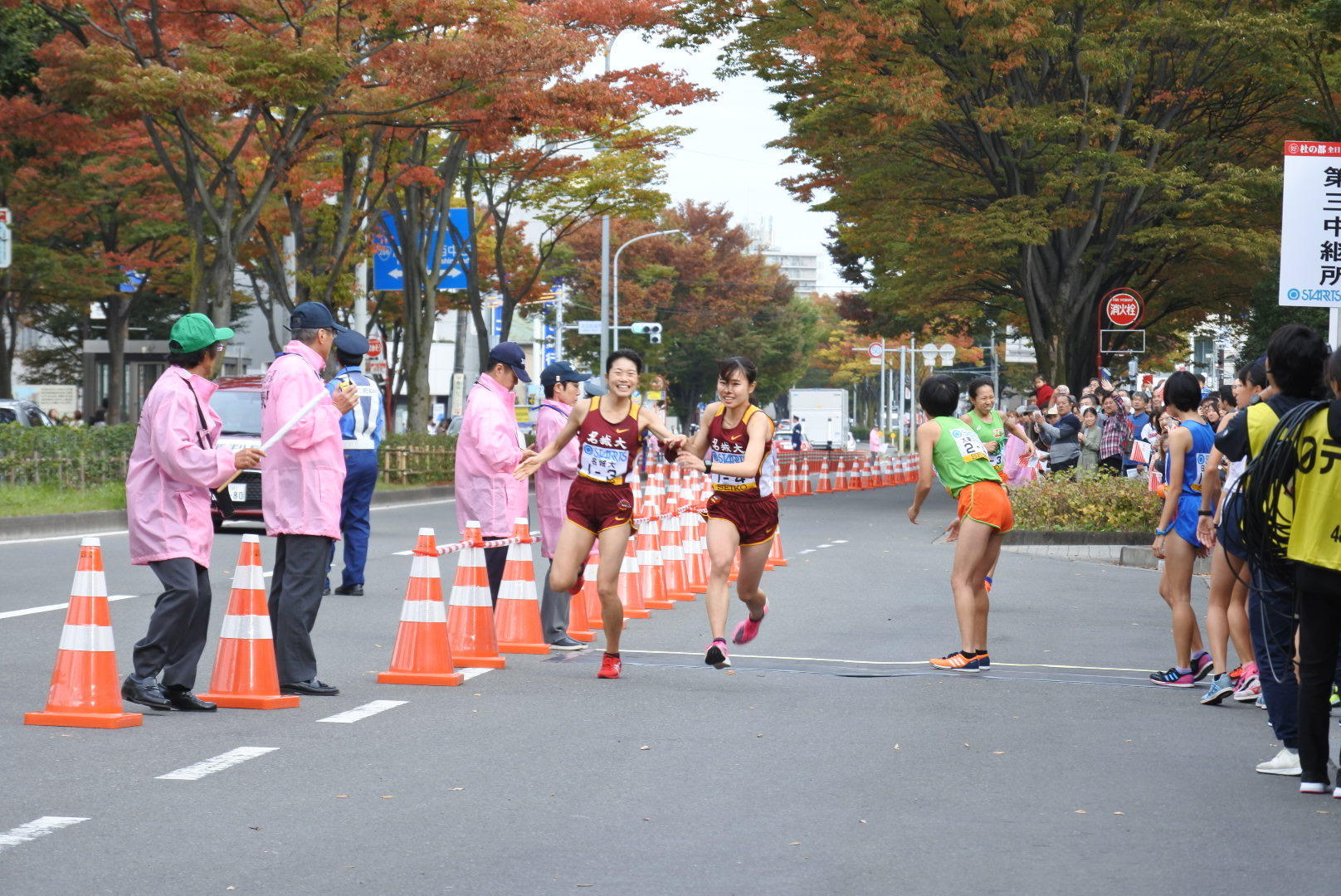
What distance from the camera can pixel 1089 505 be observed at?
21.0m

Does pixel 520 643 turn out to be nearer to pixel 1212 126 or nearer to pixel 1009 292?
pixel 1212 126

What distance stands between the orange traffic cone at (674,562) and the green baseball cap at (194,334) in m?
6.64

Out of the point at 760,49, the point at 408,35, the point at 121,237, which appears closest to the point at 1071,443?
the point at 760,49

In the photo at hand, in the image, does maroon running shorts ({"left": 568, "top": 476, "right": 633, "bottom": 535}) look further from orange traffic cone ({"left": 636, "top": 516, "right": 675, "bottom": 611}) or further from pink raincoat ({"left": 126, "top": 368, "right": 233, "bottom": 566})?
orange traffic cone ({"left": 636, "top": 516, "right": 675, "bottom": 611})

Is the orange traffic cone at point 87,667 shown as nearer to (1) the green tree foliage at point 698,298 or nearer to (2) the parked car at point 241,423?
(2) the parked car at point 241,423

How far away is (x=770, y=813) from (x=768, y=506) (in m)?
4.13

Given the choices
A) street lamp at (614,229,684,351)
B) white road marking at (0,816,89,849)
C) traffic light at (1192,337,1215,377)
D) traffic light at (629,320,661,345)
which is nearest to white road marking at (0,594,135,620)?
white road marking at (0,816,89,849)

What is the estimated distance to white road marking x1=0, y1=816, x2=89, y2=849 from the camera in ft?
18.4

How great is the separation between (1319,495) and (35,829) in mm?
4458

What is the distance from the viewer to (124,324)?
43.3m

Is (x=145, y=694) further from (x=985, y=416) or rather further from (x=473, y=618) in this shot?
(x=985, y=416)

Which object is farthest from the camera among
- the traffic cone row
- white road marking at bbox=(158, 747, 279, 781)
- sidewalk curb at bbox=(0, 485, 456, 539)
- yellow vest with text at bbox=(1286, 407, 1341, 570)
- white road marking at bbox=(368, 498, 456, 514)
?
white road marking at bbox=(368, 498, 456, 514)

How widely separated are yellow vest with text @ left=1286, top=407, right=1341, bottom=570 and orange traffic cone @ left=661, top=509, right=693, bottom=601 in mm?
8389

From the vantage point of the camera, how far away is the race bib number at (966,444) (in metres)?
10.4
